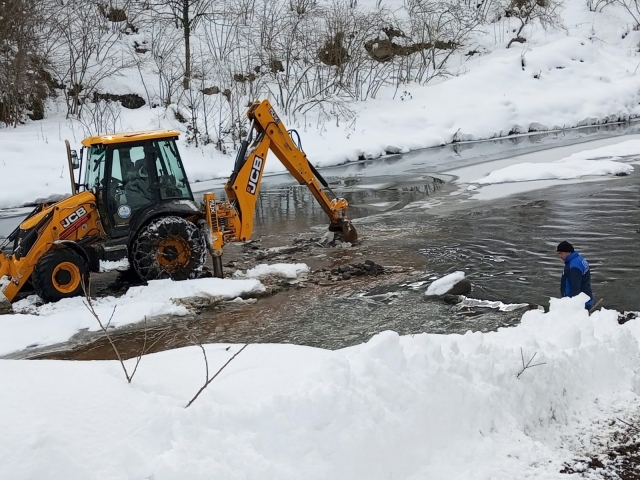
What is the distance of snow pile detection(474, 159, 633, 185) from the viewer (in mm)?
16938

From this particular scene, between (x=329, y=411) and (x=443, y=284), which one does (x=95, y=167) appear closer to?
(x=443, y=284)

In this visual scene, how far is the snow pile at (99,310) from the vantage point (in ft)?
24.8

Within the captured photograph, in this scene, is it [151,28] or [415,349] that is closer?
[415,349]

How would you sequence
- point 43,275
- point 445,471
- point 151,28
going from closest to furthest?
point 445,471 < point 43,275 < point 151,28

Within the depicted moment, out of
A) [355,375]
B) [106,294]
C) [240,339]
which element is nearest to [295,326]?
[240,339]

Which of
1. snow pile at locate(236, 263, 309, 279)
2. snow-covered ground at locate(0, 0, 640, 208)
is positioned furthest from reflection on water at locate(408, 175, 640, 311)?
snow-covered ground at locate(0, 0, 640, 208)

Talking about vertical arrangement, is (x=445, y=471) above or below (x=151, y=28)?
below

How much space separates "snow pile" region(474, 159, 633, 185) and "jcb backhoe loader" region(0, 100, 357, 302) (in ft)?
32.9

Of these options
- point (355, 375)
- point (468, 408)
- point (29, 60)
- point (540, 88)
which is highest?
point (29, 60)

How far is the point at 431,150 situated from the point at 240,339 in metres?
19.5

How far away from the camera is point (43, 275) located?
820 cm

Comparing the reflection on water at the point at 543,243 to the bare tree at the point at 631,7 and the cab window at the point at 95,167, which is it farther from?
the bare tree at the point at 631,7

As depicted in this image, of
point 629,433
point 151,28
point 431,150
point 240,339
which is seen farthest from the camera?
point 151,28

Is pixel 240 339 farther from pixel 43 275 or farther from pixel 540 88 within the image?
pixel 540 88
